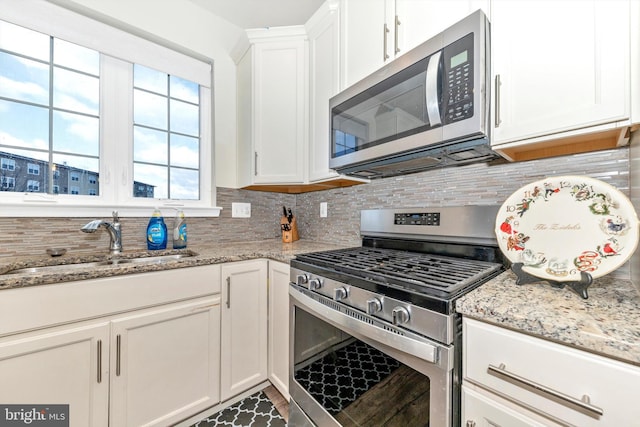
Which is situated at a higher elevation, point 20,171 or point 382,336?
point 20,171

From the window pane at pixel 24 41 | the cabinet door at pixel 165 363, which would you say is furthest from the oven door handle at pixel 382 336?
the window pane at pixel 24 41

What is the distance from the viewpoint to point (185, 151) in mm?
2000

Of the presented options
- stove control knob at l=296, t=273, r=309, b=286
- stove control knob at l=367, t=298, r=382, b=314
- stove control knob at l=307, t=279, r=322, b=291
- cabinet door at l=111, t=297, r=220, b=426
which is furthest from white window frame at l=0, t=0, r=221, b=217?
stove control knob at l=367, t=298, r=382, b=314

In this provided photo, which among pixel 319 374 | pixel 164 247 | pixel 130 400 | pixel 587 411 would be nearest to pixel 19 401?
pixel 130 400

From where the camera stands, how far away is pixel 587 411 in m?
0.52

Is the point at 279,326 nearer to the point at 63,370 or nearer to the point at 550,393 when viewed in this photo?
the point at 63,370

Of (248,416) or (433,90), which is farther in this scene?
(248,416)

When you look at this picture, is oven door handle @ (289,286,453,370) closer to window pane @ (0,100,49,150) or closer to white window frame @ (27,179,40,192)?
white window frame @ (27,179,40,192)

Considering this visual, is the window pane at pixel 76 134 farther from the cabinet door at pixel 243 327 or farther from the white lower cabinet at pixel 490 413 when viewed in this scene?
the white lower cabinet at pixel 490 413

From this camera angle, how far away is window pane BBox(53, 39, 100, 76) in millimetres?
1542

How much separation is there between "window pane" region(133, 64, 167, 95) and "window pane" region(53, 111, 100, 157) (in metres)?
0.39

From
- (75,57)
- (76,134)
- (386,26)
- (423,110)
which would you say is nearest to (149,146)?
(76,134)

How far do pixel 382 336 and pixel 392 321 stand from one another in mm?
62

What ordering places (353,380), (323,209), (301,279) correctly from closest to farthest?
(353,380), (301,279), (323,209)
